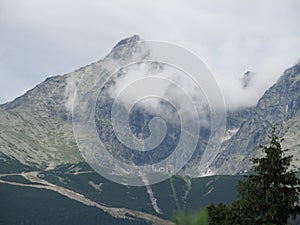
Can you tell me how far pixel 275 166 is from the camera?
→ 30734mm

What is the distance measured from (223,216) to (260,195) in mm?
55353

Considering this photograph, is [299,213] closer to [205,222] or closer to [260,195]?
[260,195]

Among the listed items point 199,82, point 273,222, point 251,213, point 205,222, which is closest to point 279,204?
point 273,222

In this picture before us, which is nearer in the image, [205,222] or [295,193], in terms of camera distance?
[205,222]

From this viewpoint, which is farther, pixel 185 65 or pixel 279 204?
pixel 185 65

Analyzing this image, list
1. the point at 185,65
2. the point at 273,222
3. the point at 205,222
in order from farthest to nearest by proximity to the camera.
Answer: the point at 185,65
the point at 273,222
the point at 205,222

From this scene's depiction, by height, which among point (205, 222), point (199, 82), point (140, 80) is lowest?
point (205, 222)

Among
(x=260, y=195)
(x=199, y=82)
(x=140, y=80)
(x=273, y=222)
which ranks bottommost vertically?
(x=273, y=222)

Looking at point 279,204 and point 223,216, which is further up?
point 223,216

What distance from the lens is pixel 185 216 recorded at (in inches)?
638

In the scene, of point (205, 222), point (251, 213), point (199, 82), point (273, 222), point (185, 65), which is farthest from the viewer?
point (185, 65)

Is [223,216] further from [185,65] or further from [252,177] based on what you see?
[252,177]

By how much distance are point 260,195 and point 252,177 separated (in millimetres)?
1507

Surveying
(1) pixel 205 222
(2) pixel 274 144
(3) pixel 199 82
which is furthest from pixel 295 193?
(3) pixel 199 82
